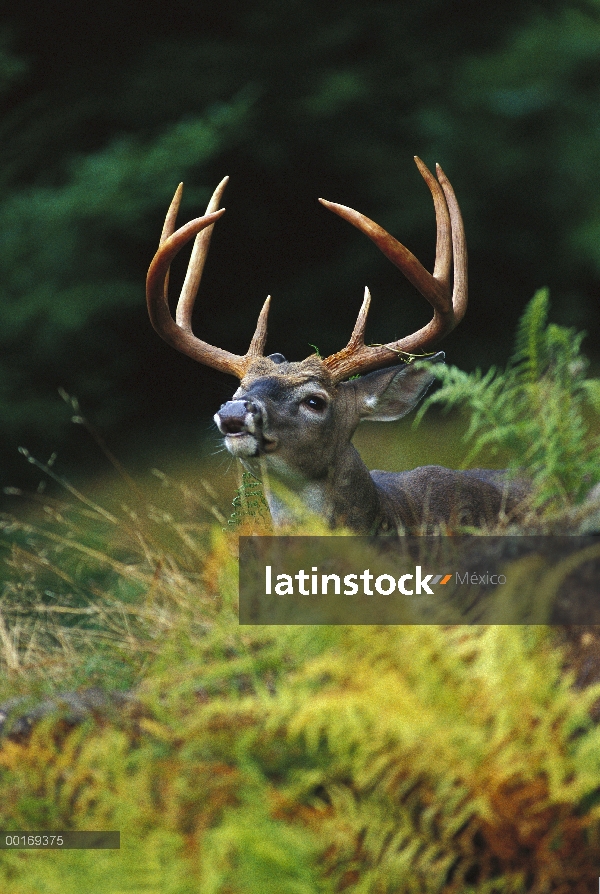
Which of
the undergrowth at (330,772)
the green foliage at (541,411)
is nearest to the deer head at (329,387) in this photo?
the green foliage at (541,411)

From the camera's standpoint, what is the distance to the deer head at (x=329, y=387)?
Result: 143 inches

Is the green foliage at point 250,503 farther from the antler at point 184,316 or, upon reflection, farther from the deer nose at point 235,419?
the antler at point 184,316

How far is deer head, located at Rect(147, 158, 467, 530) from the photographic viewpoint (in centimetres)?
363

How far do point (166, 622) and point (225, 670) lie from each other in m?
A: 0.46

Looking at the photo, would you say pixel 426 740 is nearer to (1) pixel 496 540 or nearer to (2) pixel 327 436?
(1) pixel 496 540

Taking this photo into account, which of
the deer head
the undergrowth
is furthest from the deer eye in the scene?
the undergrowth

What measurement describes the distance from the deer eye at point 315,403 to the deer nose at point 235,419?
0.24 metres

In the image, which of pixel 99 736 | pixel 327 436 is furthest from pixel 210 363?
pixel 99 736

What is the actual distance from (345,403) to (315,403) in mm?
151

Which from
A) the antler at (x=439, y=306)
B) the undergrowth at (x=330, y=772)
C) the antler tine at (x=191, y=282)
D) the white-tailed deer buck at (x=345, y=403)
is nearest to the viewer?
the undergrowth at (x=330, y=772)

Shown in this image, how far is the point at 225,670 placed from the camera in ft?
6.48

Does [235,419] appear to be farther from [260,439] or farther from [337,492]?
[337,492]

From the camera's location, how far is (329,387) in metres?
3.83

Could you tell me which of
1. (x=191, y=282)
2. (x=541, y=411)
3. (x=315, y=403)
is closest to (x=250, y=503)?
(x=315, y=403)
